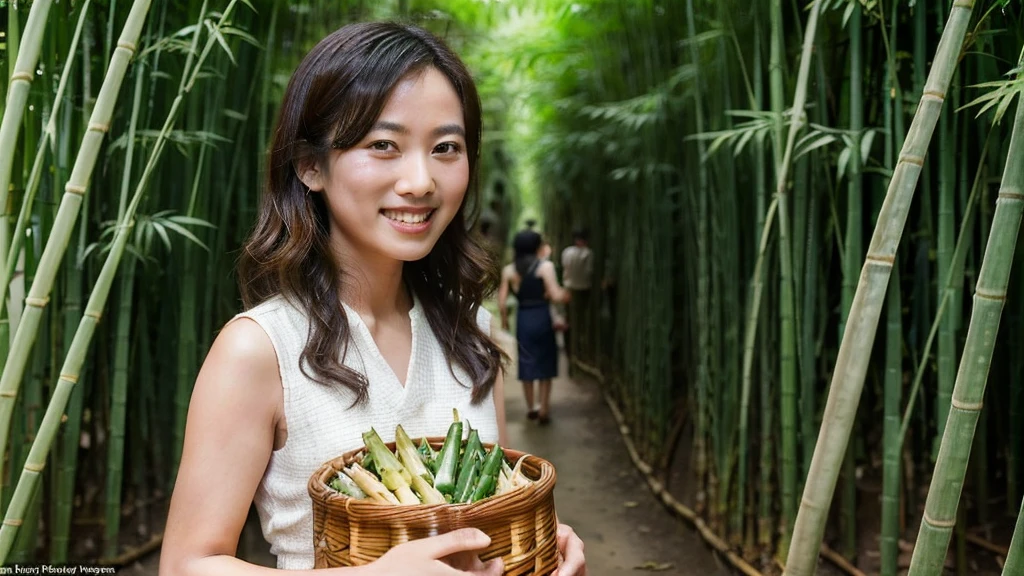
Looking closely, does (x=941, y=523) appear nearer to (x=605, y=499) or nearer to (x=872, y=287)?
(x=872, y=287)

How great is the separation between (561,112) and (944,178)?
4270 millimetres

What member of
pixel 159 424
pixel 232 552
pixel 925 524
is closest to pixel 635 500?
pixel 159 424

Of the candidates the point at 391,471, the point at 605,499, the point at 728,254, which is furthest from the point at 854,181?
the point at 605,499

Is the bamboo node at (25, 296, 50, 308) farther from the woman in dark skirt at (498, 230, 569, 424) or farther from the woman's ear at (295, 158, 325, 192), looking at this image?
the woman in dark skirt at (498, 230, 569, 424)

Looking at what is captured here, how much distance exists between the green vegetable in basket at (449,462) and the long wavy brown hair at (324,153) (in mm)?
138

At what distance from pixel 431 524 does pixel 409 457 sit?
0.44 ft

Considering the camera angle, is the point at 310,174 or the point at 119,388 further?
the point at 119,388

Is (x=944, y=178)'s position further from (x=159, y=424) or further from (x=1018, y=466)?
(x=159, y=424)

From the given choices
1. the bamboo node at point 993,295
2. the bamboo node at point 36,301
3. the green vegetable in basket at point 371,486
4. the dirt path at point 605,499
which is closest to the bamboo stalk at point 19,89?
the bamboo node at point 36,301

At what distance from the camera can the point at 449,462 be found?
2.79ft

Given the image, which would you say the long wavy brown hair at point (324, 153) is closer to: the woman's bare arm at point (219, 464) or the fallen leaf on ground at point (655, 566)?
the woman's bare arm at point (219, 464)

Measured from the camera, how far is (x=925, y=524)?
38.2 inches

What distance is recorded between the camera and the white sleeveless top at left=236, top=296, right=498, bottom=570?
921mm

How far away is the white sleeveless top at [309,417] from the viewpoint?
0.92m
